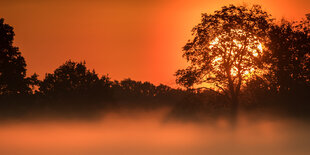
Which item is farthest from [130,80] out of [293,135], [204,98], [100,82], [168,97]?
[293,135]

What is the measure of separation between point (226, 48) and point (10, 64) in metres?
21.3

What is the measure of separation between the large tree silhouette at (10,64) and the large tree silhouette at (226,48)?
1668 centimetres

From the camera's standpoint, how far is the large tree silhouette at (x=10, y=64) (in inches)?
2248

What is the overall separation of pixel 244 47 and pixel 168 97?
319ft

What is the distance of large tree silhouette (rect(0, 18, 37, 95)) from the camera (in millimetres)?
57094

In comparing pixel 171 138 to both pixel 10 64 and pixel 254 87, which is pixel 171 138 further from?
pixel 10 64

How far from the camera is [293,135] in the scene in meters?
37.3

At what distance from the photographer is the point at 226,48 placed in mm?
51188

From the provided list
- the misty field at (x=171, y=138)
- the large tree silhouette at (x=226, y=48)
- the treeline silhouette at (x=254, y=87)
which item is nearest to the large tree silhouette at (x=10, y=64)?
the treeline silhouette at (x=254, y=87)

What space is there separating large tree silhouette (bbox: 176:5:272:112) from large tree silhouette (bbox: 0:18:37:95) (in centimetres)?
1668

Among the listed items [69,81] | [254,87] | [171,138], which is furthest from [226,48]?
[69,81]

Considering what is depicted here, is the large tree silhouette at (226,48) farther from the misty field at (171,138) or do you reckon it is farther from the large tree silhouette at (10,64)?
the large tree silhouette at (10,64)

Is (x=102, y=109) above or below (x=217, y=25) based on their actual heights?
below

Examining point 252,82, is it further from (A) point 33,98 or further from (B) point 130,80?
(B) point 130,80
